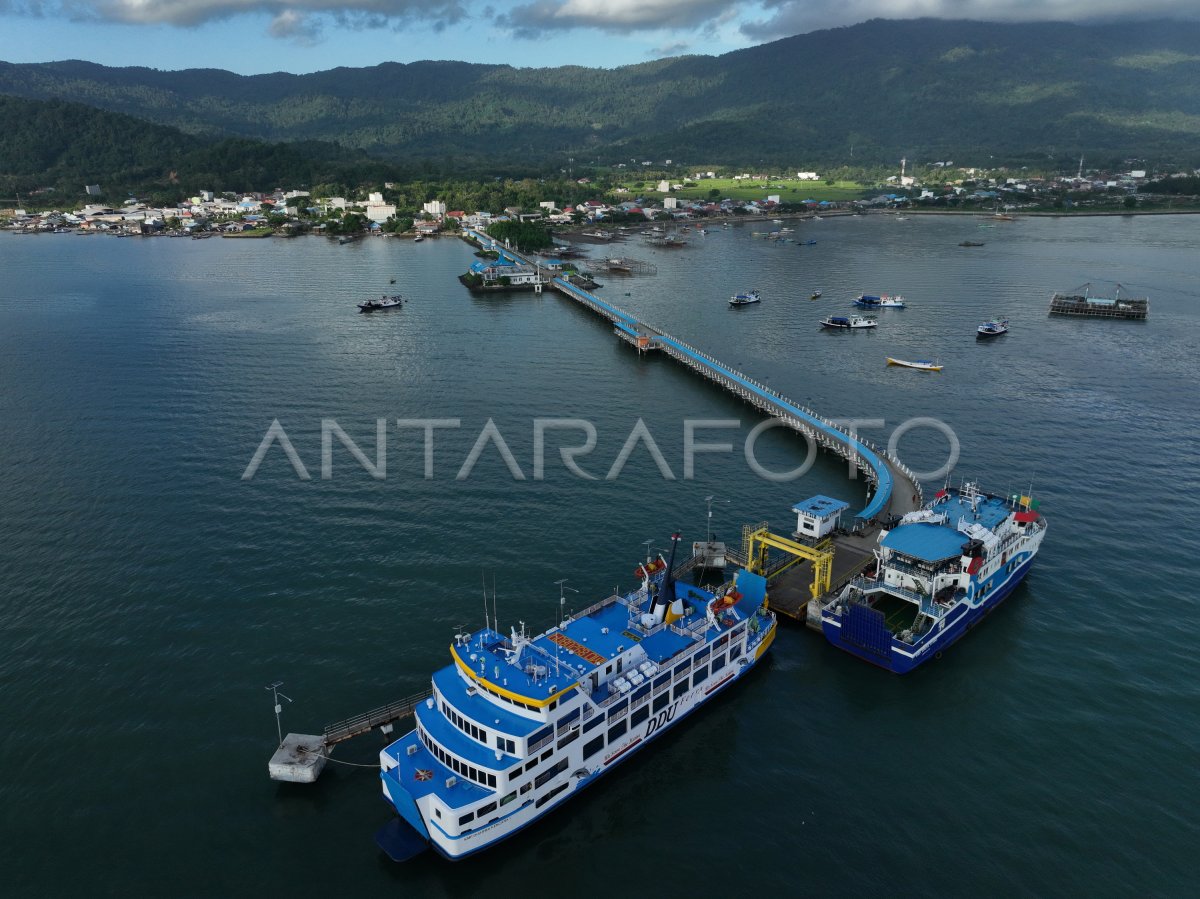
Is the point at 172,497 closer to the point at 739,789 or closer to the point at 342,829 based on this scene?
the point at 342,829

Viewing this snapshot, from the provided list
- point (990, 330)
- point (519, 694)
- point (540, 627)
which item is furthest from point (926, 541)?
point (990, 330)

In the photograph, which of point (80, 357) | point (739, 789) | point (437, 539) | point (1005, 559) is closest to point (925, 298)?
point (1005, 559)

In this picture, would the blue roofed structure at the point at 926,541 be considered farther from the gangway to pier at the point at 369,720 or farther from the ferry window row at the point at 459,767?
the gangway to pier at the point at 369,720

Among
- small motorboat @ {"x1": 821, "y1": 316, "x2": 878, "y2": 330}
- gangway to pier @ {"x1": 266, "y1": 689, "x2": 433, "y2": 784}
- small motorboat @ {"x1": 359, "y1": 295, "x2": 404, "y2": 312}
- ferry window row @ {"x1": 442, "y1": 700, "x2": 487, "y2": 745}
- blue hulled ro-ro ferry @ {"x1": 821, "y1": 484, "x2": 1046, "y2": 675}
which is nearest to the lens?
ferry window row @ {"x1": 442, "y1": 700, "x2": 487, "y2": 745}

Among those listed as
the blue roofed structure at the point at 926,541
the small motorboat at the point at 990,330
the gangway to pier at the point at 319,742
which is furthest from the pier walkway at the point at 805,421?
the small motorboat at the point at 990,330

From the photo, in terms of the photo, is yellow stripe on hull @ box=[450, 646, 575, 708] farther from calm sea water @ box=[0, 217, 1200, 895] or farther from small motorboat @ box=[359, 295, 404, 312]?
small motorboat @ box=[359, 295, 404, 312]

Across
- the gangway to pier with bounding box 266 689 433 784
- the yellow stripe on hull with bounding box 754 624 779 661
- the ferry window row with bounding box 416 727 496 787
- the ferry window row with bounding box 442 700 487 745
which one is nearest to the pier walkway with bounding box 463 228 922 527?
the yellow stripe on hull with bounding box 754 624 779 661
